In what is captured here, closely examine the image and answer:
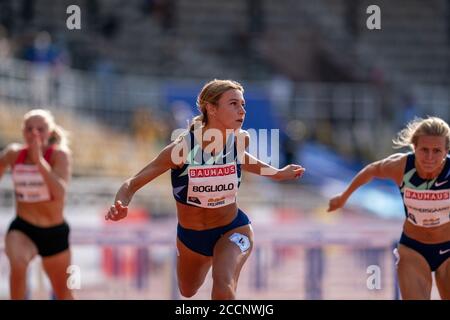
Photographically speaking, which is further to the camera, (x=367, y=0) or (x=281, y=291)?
(x=367, y=0)

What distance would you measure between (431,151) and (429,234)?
0.68m

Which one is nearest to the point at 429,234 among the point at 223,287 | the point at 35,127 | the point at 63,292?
the point at 223,287

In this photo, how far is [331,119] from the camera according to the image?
2489 centimetres

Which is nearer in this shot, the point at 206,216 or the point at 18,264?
the point at 206,216

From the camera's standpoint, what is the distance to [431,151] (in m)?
9.00

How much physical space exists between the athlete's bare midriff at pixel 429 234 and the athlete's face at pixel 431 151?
19.6 inches

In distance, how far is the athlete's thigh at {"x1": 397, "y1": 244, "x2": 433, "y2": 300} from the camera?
891cm

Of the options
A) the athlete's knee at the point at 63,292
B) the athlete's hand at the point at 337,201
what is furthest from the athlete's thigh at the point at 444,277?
the athlete's knee at the point at 63,292

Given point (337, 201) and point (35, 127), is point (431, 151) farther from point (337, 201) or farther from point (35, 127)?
point (35, 127)

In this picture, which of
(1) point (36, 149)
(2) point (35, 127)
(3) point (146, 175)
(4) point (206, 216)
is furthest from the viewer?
(2) point (35, 127)

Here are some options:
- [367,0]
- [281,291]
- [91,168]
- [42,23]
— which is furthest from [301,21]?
[281,291]

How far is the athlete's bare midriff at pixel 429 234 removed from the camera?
9.24 m
